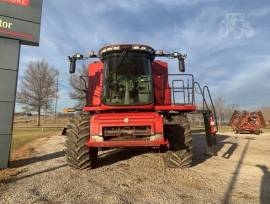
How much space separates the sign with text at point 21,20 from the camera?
8.74 meters

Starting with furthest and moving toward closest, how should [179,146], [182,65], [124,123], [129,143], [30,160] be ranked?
[30,160] < [182,65] < [179,146] < [124,123] < [129,143]

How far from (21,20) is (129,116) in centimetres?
468

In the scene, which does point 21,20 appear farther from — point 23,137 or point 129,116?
point 23,137

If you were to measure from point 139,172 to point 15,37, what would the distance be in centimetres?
558

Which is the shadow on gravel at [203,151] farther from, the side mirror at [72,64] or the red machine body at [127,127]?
the side mirror at [72,64]

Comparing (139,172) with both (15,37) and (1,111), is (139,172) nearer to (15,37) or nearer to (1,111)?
(1,111)

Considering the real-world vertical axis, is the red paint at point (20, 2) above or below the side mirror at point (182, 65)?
above

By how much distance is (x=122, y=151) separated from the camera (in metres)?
12.1

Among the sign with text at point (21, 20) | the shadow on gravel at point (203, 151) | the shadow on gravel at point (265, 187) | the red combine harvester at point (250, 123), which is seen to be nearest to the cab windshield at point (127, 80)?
the sign with text at point (21, 20)

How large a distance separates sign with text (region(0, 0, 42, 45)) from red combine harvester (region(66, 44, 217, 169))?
4.82 feet

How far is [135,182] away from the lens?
6965 mm

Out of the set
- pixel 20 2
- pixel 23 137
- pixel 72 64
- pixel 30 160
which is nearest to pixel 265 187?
pixel 72 64

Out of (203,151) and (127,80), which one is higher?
(127,80)

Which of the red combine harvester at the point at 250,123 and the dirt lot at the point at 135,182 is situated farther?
the red combine harvester at the point at 250,123
